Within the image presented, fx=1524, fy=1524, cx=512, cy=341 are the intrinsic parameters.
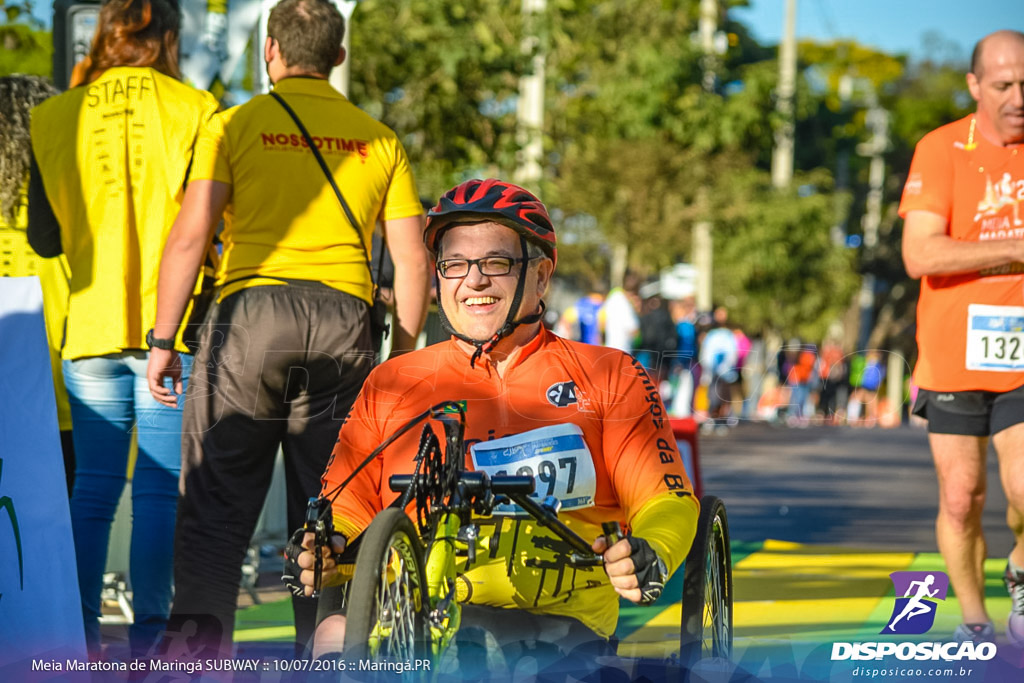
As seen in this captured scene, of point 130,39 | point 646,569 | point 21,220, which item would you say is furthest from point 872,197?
point 646,569

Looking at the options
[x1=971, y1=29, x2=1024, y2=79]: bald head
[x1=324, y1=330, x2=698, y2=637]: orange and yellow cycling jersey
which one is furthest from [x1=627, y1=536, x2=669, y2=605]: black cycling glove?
[x1=971, y1=29, x2=1024, y2=79]: bald head

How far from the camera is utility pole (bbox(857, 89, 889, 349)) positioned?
137 ft

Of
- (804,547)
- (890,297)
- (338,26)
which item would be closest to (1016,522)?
(338,26)

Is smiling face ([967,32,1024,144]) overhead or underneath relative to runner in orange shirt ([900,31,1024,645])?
overhead

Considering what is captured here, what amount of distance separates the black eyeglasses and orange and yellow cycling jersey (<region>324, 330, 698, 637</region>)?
0.19 m

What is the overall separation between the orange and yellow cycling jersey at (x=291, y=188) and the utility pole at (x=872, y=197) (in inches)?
1366

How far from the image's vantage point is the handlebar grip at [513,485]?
3.02 metres

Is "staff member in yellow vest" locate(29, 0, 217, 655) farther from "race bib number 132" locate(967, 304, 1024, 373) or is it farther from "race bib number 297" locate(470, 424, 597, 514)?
"race bib number 132" locate(967, 304, 1024, 373)

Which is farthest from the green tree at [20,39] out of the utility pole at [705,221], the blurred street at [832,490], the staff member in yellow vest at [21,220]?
the utility pole at [705,221]

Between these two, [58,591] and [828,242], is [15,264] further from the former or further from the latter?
[828,242]

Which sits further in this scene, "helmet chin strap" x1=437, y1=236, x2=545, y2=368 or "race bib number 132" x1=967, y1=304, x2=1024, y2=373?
"race bib number 132" x1=967, y1=304, x2=1024, y2=373

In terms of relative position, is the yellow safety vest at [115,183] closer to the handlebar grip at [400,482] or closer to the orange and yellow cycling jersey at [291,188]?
the orange and yellow cycling jersey at [291,188]

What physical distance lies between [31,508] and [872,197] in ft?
137

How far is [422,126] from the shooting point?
13.2m
